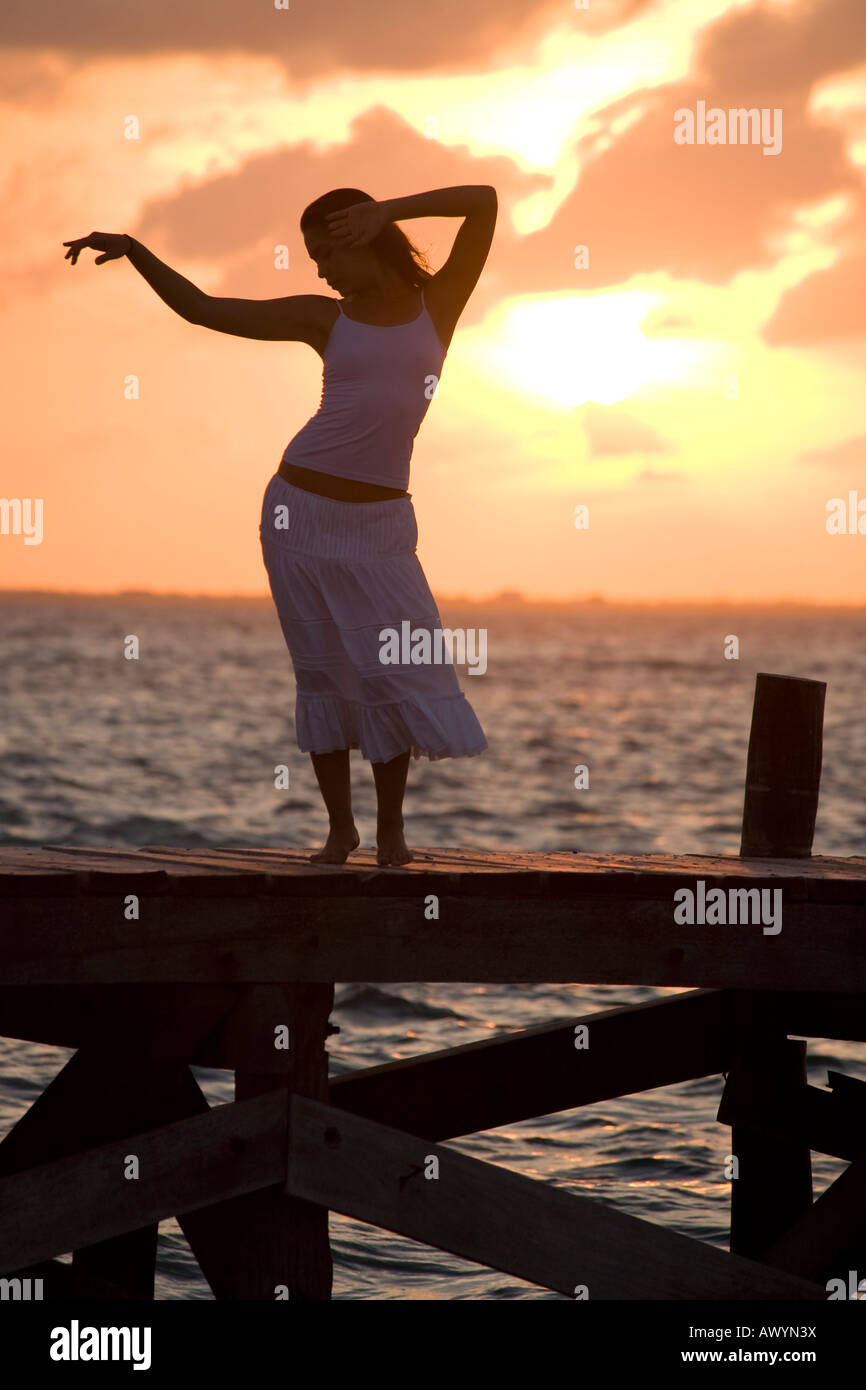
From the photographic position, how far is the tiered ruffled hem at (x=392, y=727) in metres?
5.29

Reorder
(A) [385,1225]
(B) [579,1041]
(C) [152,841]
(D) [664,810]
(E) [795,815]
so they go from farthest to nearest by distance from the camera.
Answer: (D) [664,810] < (C) [152,841] < (E) [795,815] < (B) [579,1041] < (A) [385,1225]

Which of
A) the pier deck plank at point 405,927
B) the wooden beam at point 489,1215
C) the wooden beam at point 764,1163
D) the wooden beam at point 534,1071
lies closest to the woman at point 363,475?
the pier deck plank at point 405,927

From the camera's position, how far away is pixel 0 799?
26.4m

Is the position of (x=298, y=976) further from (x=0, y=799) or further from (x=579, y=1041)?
(x=0, y=799)

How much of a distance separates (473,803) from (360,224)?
24.7 m

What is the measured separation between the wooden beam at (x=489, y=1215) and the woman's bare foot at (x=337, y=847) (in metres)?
0.91

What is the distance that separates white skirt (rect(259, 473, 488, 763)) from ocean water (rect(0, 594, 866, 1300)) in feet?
12.8

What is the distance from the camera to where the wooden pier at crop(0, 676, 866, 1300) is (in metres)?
4.98

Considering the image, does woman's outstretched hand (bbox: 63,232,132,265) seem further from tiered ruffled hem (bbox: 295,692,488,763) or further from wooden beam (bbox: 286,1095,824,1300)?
wooden beam (bbox: 286,1095,824,1300)

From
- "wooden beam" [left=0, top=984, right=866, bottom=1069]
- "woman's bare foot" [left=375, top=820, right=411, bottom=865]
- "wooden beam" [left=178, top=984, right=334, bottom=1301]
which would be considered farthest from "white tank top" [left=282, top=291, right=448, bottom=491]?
"wooden beam" [left=0, top=984, right=866, bottom=1069]

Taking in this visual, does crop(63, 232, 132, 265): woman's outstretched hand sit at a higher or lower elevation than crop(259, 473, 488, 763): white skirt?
higher

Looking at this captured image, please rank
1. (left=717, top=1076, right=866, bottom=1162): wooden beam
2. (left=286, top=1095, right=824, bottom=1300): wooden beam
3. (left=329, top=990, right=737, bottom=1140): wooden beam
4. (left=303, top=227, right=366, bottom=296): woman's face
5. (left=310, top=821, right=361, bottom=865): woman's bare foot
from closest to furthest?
1. (left=286, top=1095, right=824, bottom=1300): wooden beam
2. (left=303, top=227, right=366, bottom=296): woman's face
3. (left=310, top=821, right=361, bottom=865): woman's bare foot
4. (left=329, top=990, right=737, bottom=1140): wooden beam
5. (left=717, top=1076, right=866, bottom=1162): wooden beam
